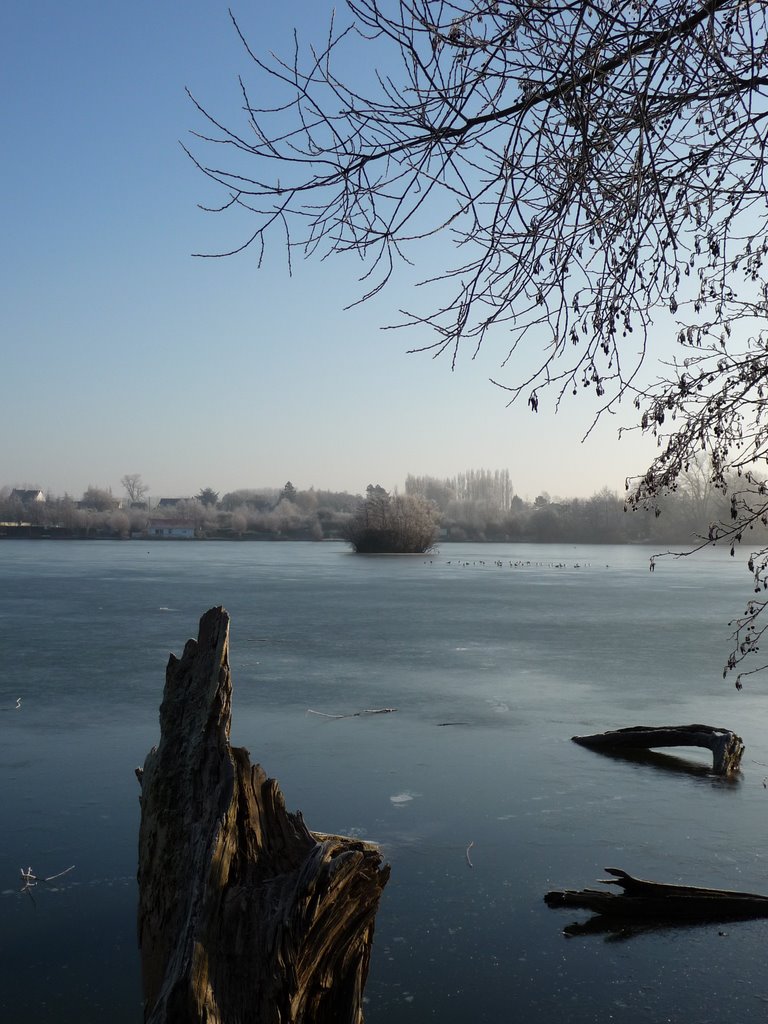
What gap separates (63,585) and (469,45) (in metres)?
26.4

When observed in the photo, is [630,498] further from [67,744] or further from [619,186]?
[67,744]

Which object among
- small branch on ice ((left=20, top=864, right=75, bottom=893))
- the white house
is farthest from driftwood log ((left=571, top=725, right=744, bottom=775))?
the white house

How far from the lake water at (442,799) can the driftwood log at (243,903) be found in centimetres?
57

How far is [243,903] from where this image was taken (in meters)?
3.55

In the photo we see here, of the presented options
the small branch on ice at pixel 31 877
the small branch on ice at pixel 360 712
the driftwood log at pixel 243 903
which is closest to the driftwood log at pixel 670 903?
the driftwood log at pixel 243 903

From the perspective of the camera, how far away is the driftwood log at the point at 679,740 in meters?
7.89

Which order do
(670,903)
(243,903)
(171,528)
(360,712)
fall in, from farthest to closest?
1. (171,528)
2. (360,712)
3. (670,903)
4. (243,903)

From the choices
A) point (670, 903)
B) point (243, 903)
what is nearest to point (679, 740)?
point (670, 903)

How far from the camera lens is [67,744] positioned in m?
8.52

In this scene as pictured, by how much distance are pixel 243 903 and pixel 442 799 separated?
12.0 ft

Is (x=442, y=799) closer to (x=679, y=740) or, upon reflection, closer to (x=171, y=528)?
(x=679, y=740)

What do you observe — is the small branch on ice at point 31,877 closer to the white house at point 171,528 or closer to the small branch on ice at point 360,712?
the small branch on ice at point 360,712

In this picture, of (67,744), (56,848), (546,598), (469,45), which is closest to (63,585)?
(546,598)

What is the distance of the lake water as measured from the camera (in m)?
4.36
